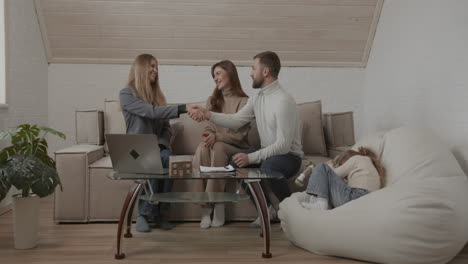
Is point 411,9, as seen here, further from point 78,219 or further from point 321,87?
point 78,219

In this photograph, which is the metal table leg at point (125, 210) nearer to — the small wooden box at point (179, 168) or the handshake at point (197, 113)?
the small wooden box at point (179, 168)

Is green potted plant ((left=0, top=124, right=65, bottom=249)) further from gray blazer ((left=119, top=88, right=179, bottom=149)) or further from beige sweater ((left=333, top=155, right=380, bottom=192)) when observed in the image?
beige sweater ((left=333, top=155, right=380, bottom=192))

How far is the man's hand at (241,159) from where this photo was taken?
10.7 ft

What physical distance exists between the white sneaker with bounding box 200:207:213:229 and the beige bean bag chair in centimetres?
66

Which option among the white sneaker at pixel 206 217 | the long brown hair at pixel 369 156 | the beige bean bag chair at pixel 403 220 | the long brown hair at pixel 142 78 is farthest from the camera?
the long brown hair at pixel 142 78

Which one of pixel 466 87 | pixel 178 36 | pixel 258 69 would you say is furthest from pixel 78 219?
pixel 466 87

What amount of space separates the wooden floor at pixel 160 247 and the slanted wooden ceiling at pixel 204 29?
7.00ft

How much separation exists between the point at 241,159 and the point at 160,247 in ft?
2.50

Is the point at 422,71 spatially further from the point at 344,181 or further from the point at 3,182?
the point at 3,182

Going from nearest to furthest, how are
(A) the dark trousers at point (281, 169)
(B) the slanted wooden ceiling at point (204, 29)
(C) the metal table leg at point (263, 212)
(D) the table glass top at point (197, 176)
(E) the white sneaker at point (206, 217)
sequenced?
(D) the table glass top at point (197, 176) → (C) the metal table leg at point (263, 212) → (A) the dark trousers at point (281, 169) → (E) the white sneaker at point (206, 217) → (B) the slanted wooden ceiling at point (204, 29)

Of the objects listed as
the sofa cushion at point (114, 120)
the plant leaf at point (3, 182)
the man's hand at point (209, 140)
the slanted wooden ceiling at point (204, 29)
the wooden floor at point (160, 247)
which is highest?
the slanted wooden ceiling at point (204, 29)

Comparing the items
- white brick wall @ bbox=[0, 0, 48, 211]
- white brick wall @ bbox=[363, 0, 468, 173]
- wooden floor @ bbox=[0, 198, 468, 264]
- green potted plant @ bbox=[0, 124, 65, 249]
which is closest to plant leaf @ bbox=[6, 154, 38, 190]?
green potted plant @ bbox=[0, 124, 65, 249]

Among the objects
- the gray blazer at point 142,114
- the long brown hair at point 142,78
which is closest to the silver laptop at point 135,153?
the gray blazer at point 142,114

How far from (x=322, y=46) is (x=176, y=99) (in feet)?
5.14
